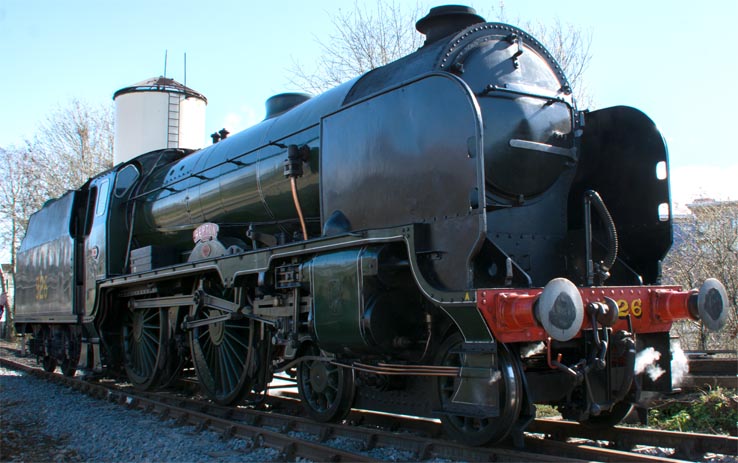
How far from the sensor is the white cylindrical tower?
76.1ft

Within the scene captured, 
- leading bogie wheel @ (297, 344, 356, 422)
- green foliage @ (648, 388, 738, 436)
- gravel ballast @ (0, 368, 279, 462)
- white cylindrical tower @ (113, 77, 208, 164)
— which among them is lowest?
gravel ballast @ (0, 368, 279, 462)

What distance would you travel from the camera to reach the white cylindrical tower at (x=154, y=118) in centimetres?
2320

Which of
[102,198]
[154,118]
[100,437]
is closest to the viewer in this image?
[100,437]

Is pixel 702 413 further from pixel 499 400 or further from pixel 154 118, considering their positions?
pixel 154 118

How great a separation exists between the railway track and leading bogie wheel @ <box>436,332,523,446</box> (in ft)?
0.33

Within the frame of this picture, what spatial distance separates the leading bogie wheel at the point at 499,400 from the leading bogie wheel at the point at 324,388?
41.6 inches

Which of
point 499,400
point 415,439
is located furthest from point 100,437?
point 499,400

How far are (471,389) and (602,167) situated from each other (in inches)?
99.7

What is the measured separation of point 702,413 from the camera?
19.6ft

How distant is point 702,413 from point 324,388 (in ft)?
11.5

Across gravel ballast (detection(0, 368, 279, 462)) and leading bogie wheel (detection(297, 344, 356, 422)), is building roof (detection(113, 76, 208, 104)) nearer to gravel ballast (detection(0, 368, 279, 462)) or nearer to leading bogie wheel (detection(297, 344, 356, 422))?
gravel ballast (detection(0, 368, 279, 462))

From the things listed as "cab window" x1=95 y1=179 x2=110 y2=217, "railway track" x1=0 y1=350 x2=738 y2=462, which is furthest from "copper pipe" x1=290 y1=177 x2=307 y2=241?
"cab window" x1=95 y1=179 x2=110 y2=217

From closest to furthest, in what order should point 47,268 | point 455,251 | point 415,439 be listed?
point 455,251 < point 415,439 < point 47,268

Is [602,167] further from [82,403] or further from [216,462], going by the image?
[82,403]
